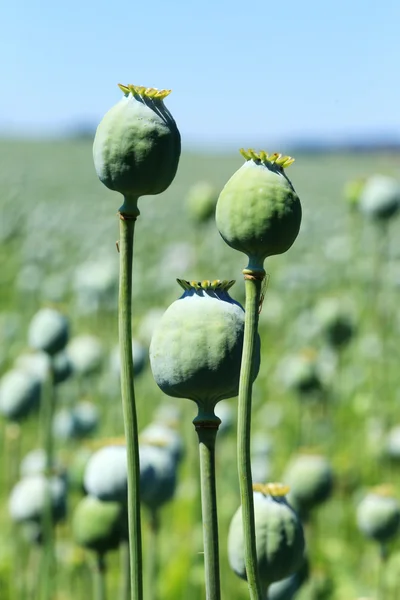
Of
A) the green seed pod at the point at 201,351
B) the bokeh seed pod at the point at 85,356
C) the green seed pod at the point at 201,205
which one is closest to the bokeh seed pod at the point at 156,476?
the green seed pod at the point at 201,351

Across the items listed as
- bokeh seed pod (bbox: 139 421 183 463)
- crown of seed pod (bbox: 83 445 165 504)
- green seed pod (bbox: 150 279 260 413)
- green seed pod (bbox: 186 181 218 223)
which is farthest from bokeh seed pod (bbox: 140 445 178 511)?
green seed pod (bbox: 186 181 218 223)

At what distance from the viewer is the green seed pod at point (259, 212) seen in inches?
23.0

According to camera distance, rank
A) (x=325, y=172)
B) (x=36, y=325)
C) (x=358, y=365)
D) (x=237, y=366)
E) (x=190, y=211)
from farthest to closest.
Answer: (x=325, y=172)
(x=358, y=365)
(x=190, y=211)
(x=36, y=325)
(x=237, y=366)

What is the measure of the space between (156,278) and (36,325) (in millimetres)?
4235

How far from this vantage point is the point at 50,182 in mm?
17750

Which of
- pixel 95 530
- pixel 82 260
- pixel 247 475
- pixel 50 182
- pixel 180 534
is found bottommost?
pixel 180 534

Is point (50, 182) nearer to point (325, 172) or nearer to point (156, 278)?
point (325, 172)

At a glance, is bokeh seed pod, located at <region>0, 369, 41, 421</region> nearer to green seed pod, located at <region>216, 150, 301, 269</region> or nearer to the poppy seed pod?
the poppy seed pod

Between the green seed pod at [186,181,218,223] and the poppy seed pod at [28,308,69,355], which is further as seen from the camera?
the green seed pod at [186,181,218,223]

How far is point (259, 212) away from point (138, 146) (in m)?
→ 0.09

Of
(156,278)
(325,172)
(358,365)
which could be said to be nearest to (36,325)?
(358,365)

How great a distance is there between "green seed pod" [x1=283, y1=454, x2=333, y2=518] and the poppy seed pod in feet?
1.40

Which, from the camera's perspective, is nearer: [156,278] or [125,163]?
[125,163]

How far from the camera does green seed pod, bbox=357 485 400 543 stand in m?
1.40
